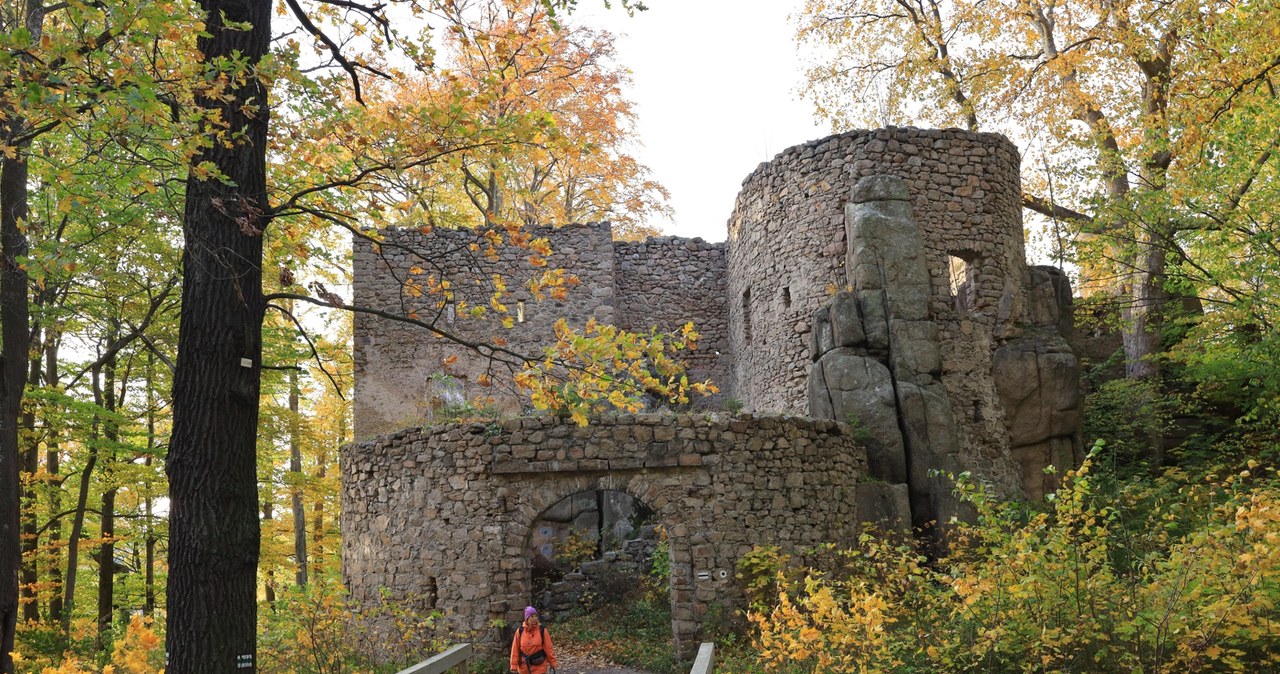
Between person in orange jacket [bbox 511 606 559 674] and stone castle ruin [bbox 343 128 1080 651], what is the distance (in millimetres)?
1950

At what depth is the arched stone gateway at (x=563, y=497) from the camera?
1109cm

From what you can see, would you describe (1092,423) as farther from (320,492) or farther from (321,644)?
(320,492)

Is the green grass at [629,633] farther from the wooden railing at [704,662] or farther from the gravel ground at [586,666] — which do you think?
the wooden railing at [704,662]

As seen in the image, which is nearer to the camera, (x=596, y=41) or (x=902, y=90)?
(x=902, y=90)

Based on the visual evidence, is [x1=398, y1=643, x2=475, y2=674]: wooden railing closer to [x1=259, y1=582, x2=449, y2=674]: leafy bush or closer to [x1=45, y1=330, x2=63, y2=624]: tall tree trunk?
[x1=259, y1=582, x2=449, y2=674]: leafy bush

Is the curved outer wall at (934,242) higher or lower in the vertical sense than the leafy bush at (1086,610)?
higher

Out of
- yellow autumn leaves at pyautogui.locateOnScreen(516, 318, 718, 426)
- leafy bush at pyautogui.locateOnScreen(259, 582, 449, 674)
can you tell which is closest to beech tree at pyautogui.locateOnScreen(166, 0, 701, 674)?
yellow autumn leaves at pyautogui.locateOnScreen(516, 318, 718, 426)

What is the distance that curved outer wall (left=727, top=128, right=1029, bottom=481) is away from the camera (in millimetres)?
13742

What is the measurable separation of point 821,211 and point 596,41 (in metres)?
12.5

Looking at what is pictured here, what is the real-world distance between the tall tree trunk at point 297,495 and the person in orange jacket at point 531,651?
9.90m

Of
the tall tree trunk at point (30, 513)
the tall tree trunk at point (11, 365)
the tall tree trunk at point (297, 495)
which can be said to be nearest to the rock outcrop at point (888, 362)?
the tall tree trunk at point (11, 365)

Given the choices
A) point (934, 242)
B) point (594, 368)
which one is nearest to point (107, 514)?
point (594, 368)

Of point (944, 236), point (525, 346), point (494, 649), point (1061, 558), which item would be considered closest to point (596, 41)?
point (525, 346)

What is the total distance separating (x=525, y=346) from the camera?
1747 cm
